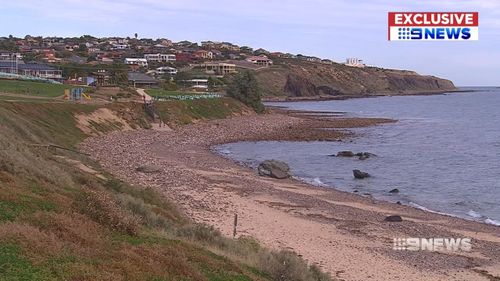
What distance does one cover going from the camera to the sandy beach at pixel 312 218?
1897cm

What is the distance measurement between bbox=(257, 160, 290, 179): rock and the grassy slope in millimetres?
18594

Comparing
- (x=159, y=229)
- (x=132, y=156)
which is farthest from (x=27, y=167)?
(x=132, y=156)

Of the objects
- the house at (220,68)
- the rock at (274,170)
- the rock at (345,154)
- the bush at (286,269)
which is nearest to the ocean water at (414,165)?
the rock at (345,154)

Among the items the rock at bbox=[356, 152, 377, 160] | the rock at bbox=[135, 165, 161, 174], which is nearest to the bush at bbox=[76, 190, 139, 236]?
the rock at bbox=[135, 165, 161, 174]

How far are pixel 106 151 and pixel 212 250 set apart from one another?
28.0m

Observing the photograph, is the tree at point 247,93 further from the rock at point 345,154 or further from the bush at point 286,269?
the bush at point 286,269

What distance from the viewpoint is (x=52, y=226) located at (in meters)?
11.6

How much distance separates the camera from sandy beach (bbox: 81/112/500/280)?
19.0 m

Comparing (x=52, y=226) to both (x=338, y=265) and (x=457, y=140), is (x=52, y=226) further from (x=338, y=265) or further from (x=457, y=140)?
(x=457, y=140)
